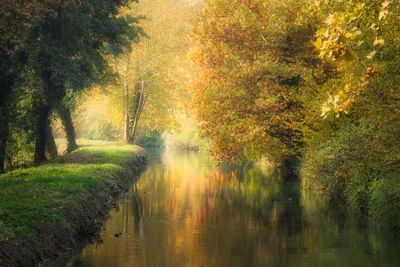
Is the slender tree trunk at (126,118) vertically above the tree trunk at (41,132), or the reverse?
the slender tree trunk at (126,118)

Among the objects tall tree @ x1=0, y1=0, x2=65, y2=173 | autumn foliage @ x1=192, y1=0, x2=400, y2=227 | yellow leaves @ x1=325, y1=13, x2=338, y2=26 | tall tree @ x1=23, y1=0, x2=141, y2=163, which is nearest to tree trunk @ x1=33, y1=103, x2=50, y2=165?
tall tree @ x1=23, y1=0, x2=141, y2=163

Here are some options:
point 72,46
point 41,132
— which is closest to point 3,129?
point 41,132

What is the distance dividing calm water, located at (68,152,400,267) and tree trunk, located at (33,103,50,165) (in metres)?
6.11

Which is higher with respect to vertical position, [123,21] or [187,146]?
[123,21]

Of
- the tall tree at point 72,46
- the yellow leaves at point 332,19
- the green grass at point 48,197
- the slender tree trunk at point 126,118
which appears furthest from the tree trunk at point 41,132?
the slender tree trunk at point 126,118

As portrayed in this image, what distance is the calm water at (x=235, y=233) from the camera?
464 inches

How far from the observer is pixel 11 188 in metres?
15.0

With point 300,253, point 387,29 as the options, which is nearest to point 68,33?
point 387,29

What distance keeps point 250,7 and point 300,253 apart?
20.4m

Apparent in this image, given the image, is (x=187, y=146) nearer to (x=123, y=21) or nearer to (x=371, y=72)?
(x=123, y=21)

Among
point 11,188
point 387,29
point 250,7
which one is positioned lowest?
point 11,188

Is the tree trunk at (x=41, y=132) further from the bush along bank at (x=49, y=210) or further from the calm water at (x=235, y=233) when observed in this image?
the calm water at (x=235, y=233)

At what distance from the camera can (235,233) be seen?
14844 millimetres

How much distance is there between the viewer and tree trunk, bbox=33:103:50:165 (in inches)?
1008
